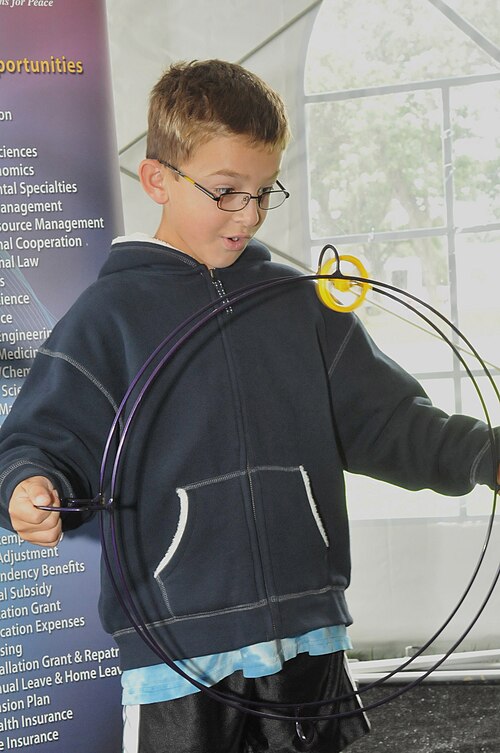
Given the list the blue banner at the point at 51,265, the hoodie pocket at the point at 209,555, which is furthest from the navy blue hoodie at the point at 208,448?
the blue banner at the point at 51,265

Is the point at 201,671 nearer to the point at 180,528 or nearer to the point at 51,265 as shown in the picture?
the point at 180,528

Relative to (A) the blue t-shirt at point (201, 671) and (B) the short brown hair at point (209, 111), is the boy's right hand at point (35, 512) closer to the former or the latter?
(A) the blue t-shirt at point (201, 671)

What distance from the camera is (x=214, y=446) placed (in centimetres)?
110

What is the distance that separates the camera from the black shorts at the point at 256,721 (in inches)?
42.1

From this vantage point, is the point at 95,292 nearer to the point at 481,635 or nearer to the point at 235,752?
the point at 235,752

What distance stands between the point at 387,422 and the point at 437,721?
106cm

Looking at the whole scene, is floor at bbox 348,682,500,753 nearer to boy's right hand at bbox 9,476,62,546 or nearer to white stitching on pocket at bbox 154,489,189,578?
white stitching on pocket at bbox 154,489,189,578

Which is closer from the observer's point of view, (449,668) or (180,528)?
(180,528)

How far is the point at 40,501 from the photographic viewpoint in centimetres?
89

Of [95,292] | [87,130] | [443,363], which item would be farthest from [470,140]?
[95,292]

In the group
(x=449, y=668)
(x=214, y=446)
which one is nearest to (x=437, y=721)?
(x=449, y=668)

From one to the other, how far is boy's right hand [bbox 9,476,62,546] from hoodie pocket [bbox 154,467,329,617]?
0.18 m

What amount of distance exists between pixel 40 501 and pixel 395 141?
5.05 ft

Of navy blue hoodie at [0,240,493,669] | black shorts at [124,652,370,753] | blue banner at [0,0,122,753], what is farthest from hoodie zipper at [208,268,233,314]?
blue banner at [0,0,122,753]
